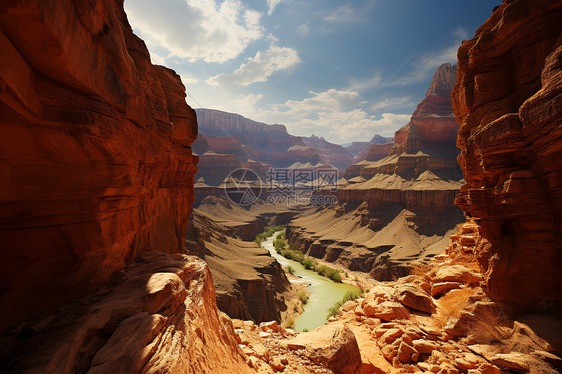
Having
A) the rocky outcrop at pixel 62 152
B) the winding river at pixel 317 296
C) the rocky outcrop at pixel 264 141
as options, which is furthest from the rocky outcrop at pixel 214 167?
the rocky outcrop at pixel 62 152

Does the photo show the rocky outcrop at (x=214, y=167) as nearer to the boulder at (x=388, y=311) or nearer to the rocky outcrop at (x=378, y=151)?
the rocky outcrop at (x=378, y=151)

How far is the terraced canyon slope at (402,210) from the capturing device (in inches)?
1405

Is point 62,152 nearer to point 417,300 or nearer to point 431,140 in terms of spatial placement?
point 417,300

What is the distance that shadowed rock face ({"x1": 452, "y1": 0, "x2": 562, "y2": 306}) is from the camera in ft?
17.1

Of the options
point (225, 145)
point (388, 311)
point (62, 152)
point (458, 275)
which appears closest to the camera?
point (62, 152)

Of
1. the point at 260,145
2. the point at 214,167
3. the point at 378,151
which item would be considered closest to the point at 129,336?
the point at 214,167

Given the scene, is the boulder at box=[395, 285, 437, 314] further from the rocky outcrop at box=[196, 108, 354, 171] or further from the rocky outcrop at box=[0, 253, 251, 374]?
the rocky outcrop at box=[196, 108, 354, 171]

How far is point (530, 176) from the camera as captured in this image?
566 cm

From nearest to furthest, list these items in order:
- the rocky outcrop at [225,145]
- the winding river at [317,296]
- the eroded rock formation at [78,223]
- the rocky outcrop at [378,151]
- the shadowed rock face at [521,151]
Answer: the eroded rock formation at [78,223], the shadowed rock face at [521,151], the winding river at [317,296], the rocky outcrop at [378,151], the rocky outcrop at [225,145]

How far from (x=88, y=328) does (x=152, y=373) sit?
1100 millimetres

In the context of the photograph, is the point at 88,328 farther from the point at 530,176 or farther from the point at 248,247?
the point at 248,247

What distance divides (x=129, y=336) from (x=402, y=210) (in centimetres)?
4982

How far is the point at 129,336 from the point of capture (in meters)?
2.87

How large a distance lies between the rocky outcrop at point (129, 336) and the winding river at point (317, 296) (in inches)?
683
